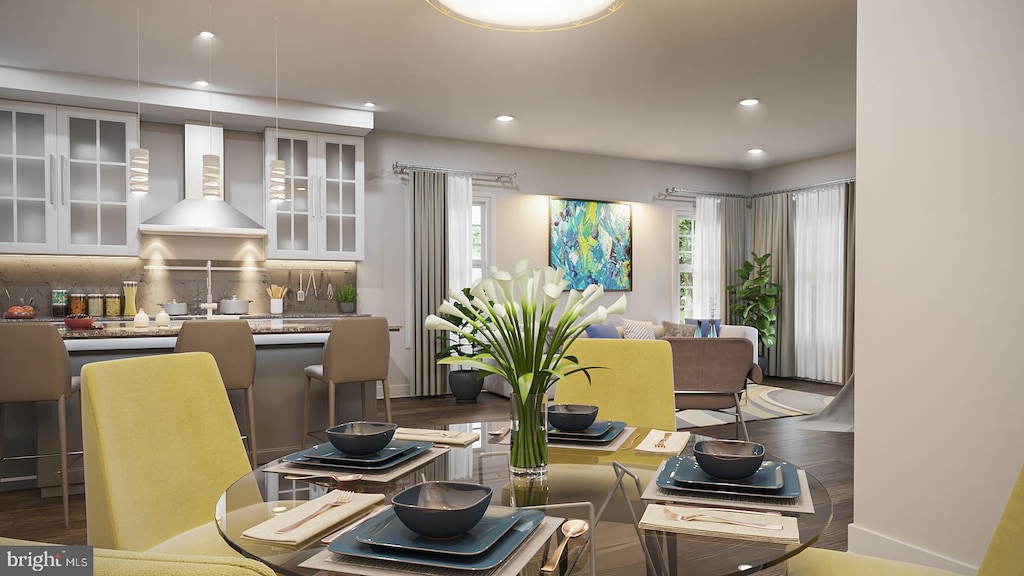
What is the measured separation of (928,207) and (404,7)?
2832 millimetres

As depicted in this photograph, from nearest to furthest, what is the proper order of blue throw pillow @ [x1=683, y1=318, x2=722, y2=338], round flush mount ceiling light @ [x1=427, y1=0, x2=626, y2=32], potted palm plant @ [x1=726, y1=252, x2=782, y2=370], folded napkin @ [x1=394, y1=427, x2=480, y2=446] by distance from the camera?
folded napkin @ [x1=394, y1=427, x2=480, y2=446], round flush mount ceiling light @ [x1=427, y1=0, x2=626, y2=32], blue throw pillow @ [x1=683, y1=318, x2=722, y2=338], potted palm plant @ [x1=726, y1=252, x2=782, y2=370]

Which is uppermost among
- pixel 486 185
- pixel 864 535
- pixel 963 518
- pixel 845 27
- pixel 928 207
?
pixel 845 27

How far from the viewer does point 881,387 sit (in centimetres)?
251

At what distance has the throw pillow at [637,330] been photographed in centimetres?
741

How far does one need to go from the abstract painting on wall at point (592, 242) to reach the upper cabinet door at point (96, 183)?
4249 mm

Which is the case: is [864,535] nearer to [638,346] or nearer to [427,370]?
[638,346]

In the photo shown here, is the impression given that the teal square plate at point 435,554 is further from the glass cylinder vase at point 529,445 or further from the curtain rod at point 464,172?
the curtain rod at point 464,172

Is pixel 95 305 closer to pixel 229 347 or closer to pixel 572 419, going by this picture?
pixel 229 347

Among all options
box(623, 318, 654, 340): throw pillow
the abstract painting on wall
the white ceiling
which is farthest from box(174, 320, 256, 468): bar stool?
box(623, 318, 654, 340): throw pillow

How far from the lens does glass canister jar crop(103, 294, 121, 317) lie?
5.56m

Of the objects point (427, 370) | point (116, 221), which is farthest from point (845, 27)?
point (116, 221)

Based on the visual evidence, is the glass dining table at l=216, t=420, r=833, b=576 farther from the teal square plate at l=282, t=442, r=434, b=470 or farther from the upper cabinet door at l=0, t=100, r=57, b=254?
the upper cabinet door at l=0, t=100, r=57, b=254

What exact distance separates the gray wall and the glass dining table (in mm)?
1202

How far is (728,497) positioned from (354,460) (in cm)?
79
